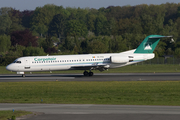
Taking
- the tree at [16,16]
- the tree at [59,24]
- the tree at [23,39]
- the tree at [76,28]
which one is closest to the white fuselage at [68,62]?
the tree at [23,39]

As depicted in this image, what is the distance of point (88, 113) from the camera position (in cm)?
1467

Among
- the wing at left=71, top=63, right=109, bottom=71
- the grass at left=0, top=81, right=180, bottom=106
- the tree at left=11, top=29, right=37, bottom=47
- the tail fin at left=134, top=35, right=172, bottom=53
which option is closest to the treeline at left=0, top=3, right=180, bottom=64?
the tree at left=11, top=29, right=37, bottom=47

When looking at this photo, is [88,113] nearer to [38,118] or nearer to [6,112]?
[38,118]

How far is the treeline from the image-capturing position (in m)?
90.3

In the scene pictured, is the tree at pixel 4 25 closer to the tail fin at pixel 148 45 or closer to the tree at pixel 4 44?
the tree at pixel 4 44

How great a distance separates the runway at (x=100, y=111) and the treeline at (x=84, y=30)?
183 feet

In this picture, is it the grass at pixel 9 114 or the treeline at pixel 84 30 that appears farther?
the treeline at pixel 84 30

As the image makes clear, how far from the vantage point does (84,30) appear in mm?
145625

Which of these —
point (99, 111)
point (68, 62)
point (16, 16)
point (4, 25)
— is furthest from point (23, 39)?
point (99, 111)

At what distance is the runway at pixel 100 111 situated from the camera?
1374cm

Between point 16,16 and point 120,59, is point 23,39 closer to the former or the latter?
point 120,59

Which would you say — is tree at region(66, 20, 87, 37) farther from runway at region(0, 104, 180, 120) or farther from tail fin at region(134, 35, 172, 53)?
runway at region(0, 104, 180, 120)

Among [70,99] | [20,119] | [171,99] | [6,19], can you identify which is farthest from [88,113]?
[6,19]

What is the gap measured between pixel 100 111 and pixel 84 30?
13166cm
